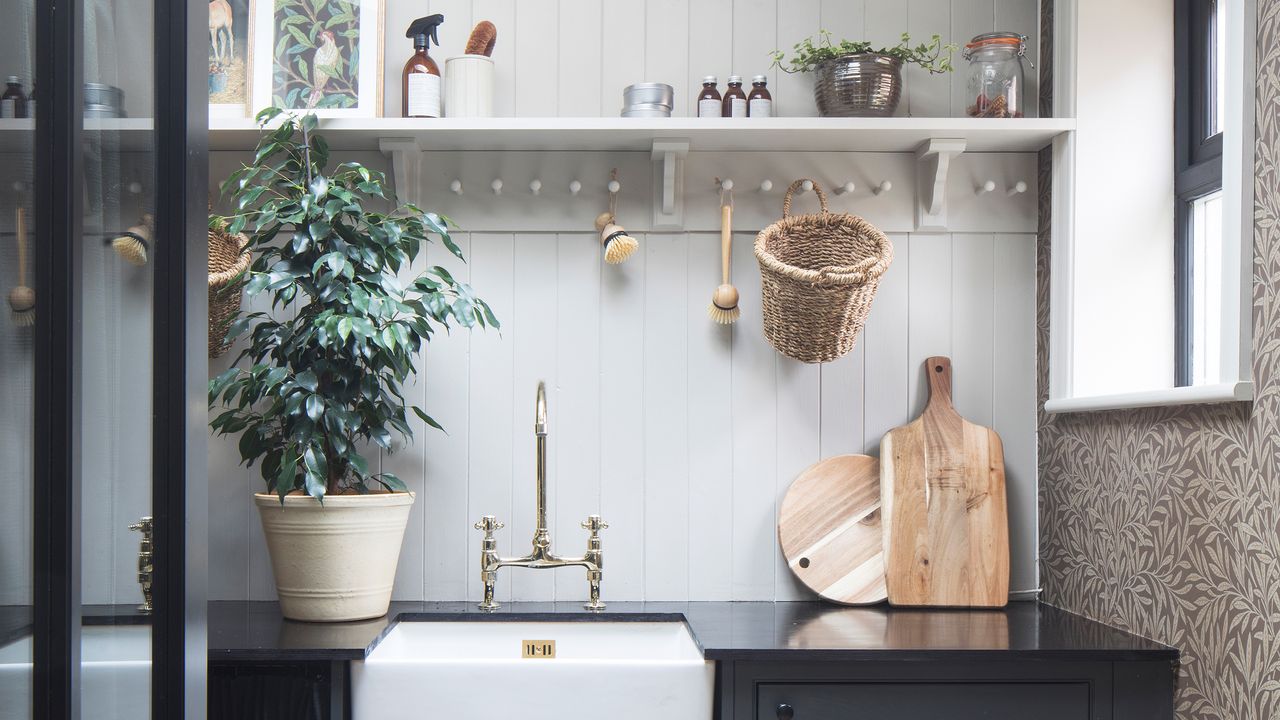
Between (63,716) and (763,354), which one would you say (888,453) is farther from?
(63,716)

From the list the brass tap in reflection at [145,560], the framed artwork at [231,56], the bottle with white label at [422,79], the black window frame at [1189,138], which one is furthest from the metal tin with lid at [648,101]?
the brass tap in reflection at [145,560]

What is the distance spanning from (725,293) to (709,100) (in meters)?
0.40

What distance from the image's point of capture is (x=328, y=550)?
1856 millimetres

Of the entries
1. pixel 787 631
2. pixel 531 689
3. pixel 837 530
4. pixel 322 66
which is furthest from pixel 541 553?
pixel 322 66

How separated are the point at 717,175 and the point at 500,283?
0.52 meters

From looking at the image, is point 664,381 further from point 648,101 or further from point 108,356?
point 108,356

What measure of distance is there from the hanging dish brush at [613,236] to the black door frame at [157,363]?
1069 millimetres

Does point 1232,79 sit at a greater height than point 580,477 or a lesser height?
greater

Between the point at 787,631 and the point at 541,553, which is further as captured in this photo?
the point at 541,553

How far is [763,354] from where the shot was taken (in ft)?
7.18

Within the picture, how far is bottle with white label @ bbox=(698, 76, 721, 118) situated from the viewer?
2090 mm

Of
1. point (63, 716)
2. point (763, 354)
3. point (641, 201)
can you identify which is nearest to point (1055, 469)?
point (763, 354)

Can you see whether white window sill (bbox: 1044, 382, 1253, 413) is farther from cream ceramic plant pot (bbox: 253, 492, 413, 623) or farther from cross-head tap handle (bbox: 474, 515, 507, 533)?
cream ceramic plant pot (bbox: 253, 492, 413, 623)

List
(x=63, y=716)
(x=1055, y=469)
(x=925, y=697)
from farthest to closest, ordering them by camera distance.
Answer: (x=1055, y=469) < (x=925, y=697) < (x=63, y=716)
